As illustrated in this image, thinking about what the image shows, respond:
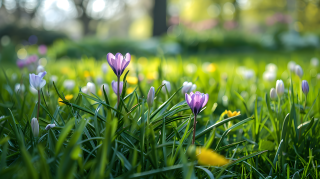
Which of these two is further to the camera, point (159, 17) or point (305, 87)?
point (159, 17)

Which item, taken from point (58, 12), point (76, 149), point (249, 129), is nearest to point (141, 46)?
point (249, 129)

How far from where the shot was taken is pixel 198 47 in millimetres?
7488

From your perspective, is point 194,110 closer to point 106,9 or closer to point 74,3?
point 74,3

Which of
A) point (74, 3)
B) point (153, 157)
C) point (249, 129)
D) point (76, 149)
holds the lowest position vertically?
point (249, 129)

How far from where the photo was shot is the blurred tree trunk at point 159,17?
10.5 meters

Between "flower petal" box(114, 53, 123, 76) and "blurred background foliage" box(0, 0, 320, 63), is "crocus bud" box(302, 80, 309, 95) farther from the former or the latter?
"blurred background foliage" box(0, 0, 320, 63)

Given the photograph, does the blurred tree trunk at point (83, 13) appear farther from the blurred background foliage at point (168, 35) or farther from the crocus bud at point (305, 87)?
the crocus bud at point (305, 87)

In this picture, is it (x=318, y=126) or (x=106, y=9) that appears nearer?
(x=318, y=126)

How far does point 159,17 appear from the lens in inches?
423

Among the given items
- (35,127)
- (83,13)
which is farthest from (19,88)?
(83,13)

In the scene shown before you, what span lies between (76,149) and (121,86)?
1.54ft

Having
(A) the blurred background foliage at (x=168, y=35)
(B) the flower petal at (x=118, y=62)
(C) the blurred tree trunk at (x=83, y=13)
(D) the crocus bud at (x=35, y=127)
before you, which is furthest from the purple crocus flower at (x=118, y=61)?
(C) the blurred tree trunk at (x=83, y=13)

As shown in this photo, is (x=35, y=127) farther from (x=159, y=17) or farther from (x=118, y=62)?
(x=159, y=17)

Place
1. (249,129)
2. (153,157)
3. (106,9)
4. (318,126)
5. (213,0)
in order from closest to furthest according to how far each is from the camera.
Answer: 1. (153,157)
2. (318,126)
3. (249,129)
4. (213,0)
5. (106,9)
